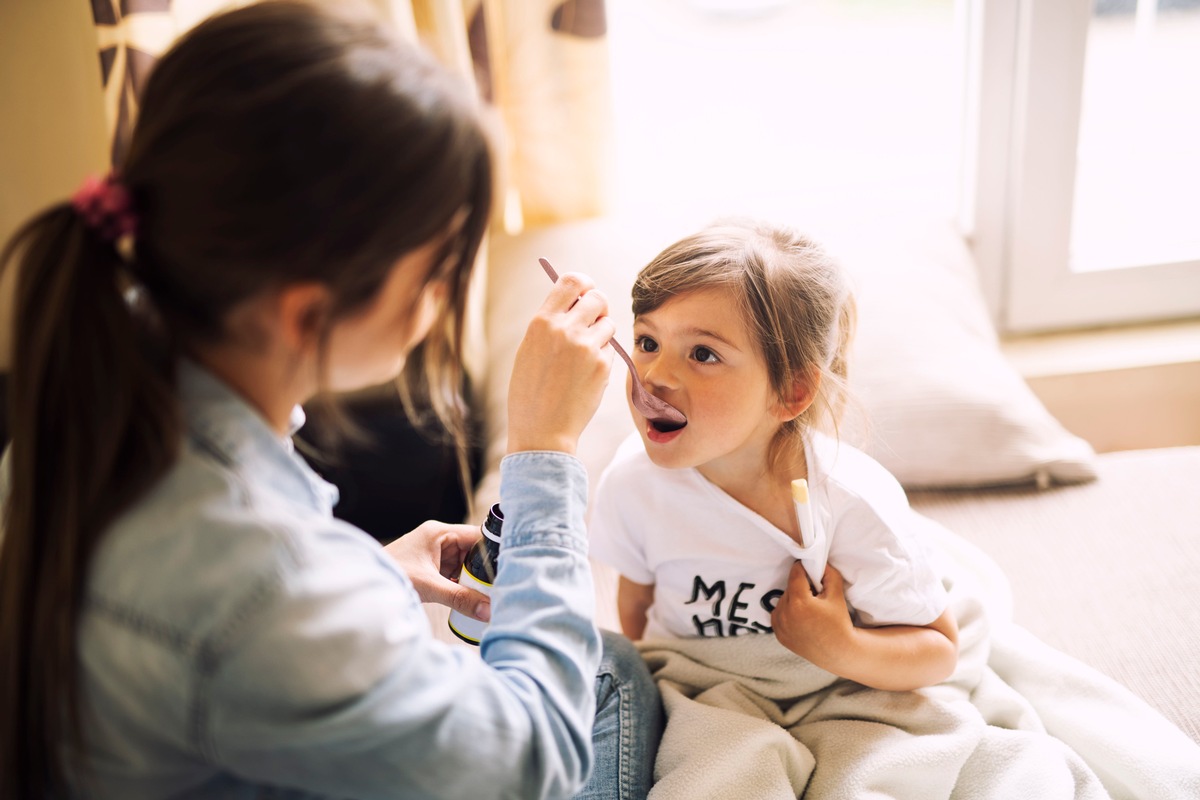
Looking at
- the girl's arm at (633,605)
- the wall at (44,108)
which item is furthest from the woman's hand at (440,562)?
the wall at (44,108)

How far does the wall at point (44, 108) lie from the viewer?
1605mm

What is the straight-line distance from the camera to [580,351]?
0.80m

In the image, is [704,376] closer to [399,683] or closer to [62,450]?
[399,683]

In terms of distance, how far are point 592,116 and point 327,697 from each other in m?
1.28

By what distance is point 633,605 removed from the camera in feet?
4.04

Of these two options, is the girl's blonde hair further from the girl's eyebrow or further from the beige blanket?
the beige blanket

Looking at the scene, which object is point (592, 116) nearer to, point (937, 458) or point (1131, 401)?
point (937, 458)

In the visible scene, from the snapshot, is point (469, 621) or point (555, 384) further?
point (469, 621)

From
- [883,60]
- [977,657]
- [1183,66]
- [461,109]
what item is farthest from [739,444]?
[1183,66]

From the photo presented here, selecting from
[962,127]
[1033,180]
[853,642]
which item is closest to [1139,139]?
[1033,180]

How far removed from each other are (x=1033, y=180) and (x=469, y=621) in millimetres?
1453

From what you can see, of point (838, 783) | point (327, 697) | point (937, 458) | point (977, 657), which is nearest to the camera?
point (327, 697)

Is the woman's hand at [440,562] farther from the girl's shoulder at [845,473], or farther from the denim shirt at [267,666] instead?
the girl's shoulder at [845,473]

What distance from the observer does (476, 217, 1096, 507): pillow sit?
1.50 metres
